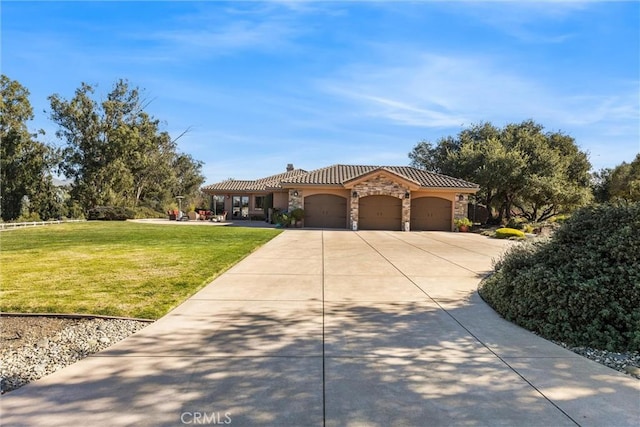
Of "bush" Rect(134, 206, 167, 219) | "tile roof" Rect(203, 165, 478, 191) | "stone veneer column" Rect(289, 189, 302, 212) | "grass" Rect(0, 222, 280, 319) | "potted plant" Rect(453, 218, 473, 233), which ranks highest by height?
"tile roof" Rect(203, 165, 478, 191)

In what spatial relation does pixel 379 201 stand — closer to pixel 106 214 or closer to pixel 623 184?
pixel 106 214

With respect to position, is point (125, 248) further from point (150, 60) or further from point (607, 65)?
point (607, 65)

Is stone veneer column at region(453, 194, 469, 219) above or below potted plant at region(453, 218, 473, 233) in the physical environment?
above

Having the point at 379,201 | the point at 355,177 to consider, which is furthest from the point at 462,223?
the point at 355,177

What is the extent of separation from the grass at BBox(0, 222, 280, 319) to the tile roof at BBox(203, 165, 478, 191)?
43.4 ft

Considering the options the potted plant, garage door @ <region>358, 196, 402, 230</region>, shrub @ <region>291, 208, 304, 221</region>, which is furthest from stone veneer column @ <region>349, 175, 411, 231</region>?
Answer: the potted plant

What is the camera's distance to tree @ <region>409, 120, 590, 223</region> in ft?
91.7

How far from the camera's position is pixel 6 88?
101ft

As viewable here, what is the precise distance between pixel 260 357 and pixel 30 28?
9865mm

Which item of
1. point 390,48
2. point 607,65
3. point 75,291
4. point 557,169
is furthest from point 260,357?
point 557,169

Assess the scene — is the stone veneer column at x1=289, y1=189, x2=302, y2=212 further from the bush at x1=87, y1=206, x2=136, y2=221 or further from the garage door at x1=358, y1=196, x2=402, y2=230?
the bush at x1=87, y1=206, x2=136, y2=221

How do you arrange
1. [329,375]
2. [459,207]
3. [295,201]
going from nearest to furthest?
[329,375] → [295,201] → [459,207]

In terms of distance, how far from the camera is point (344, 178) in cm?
2691

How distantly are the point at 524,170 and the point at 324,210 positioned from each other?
50.0ft
